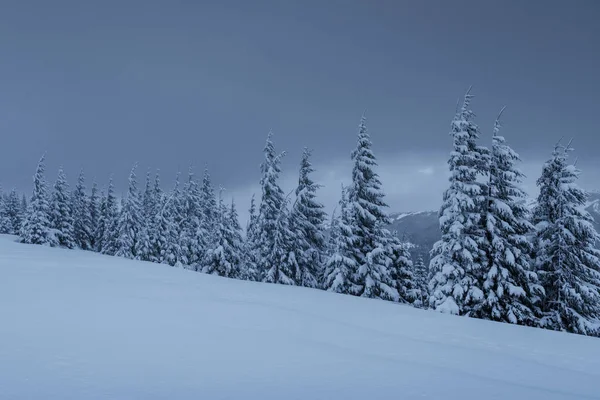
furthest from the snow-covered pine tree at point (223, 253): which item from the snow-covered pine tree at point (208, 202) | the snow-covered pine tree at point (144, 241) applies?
the snow-covered pine tree at point (144, 241)

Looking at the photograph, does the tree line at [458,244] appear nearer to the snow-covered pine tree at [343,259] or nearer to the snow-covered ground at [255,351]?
the snow-covered pine tree at [343,259]

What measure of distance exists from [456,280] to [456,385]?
48.1ft

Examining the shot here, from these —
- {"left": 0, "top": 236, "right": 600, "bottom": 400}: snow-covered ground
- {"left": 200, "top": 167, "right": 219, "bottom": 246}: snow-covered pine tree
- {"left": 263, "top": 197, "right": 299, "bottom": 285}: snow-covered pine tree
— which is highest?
{"left": 200, "top": 167, "right": 219, "bottom": 246}: snow-covered pine tree

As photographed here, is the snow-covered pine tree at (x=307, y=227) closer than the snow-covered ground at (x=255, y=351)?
No

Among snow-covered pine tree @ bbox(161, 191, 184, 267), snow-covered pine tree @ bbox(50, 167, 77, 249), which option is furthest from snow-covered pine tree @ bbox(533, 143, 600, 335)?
snow-covered pine tree @ bbox(50, 167, 77, 249)

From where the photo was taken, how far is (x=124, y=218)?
155 ft

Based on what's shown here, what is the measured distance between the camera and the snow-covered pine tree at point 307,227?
31.2 metres

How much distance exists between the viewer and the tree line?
19.4 metres

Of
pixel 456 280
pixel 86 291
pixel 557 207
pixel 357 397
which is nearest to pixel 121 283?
pixel 86 291

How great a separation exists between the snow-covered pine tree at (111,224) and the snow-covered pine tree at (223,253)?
1942 centimetres

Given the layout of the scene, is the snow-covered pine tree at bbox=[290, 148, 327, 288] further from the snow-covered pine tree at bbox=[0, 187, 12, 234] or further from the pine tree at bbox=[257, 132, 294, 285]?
the snow-covered pine tree at bbox=[0, 187, 12, 234]

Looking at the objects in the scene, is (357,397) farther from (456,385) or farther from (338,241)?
(338,241)

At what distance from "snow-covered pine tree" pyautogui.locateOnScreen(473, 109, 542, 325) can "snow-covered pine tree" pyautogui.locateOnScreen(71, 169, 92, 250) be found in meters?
56.9

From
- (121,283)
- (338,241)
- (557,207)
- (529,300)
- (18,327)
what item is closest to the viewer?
(18,327)
